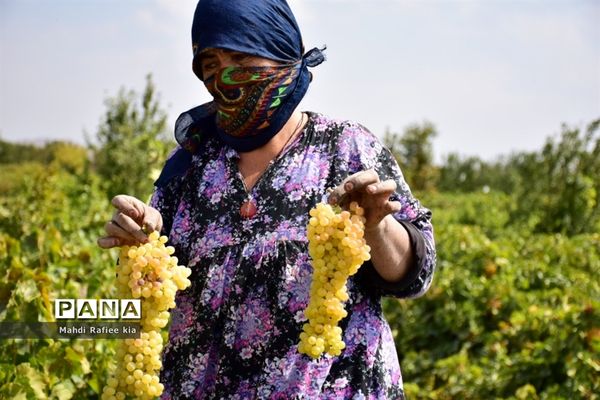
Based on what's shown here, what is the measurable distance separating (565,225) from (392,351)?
36.6 ft

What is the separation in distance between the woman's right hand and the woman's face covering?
1.43 feet

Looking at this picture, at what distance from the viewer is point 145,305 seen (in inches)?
74.4

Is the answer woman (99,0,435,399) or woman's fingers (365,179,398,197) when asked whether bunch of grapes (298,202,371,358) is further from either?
woman (99,0,435,399)

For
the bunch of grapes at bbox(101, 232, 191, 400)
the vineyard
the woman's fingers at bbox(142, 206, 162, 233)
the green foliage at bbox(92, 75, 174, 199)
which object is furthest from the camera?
the green foliage at bbox(92, 75, 174, 199)

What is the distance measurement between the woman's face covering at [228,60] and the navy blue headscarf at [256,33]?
0.06ft

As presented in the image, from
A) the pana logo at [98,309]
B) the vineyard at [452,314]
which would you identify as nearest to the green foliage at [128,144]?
the vineyard at [452,314]

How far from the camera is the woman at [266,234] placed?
201 centimetres

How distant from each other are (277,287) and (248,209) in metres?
0.24

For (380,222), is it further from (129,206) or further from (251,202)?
(129,206)

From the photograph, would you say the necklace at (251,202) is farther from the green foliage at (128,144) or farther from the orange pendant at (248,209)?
the green foliage at (128,144)

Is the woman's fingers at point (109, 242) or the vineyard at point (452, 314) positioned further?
the vineyard at point (452, 314)

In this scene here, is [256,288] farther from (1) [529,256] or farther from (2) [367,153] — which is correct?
(1) [529,256]

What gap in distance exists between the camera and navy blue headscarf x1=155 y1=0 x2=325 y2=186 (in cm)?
206

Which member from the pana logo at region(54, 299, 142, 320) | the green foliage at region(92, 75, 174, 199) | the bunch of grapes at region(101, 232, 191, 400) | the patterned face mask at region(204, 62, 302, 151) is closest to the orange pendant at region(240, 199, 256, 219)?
the patterned face mask at region(204, 62, 302, 151)
